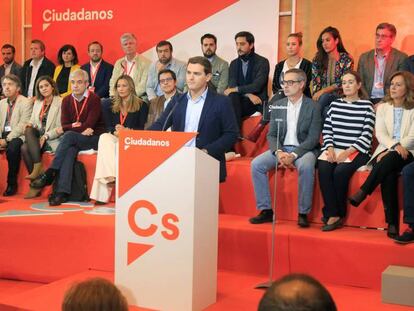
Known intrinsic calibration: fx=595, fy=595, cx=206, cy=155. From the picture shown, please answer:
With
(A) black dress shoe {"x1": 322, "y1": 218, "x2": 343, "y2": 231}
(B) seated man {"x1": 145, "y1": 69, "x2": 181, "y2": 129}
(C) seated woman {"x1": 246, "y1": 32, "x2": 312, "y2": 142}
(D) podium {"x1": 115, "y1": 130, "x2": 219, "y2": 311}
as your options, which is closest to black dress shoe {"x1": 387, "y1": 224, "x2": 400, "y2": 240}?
(A) black dress shoe {"x1": 322, "y1": 218, "x2": 343, "y2": 231}

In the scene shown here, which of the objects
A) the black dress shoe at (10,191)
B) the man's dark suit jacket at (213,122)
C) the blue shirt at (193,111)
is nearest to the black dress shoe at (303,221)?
the man's dark suit jacket at (213,122)

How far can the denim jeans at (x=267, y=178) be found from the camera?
454cm

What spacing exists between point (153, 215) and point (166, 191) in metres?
0.16

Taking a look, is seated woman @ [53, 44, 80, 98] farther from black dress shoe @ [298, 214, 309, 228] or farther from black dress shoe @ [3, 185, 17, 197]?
black dress shoe @ [298, 214, 309, 228]

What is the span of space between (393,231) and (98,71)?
4.65 metres

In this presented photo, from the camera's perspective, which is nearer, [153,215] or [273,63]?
[153,215]

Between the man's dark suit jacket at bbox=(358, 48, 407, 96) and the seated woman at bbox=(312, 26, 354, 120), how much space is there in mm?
167

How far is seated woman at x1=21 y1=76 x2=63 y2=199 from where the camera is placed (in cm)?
595

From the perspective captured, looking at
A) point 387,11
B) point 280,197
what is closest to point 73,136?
point 280,197

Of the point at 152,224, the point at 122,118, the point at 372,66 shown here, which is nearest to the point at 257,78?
the point at 372,66

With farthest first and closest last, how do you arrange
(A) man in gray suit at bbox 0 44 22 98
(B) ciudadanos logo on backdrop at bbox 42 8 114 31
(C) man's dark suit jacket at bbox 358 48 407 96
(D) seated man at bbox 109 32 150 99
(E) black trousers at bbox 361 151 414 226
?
(B) ciudadanos logo on backdrop at bbox 42 8 114 31, (A) man in gray suit at bbox 0 44 22 98, (D) seated man at bbox 109 32 150 99, (C) man's dark suit jacket at bbox 358 48 407 96, (E) black trousers at bbox 361 151 414 226

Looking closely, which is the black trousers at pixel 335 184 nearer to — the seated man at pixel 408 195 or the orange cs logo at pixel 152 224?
the seated man at pixel 408 195

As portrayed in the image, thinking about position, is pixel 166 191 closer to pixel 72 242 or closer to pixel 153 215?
pixel 153 215

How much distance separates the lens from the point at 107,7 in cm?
827
